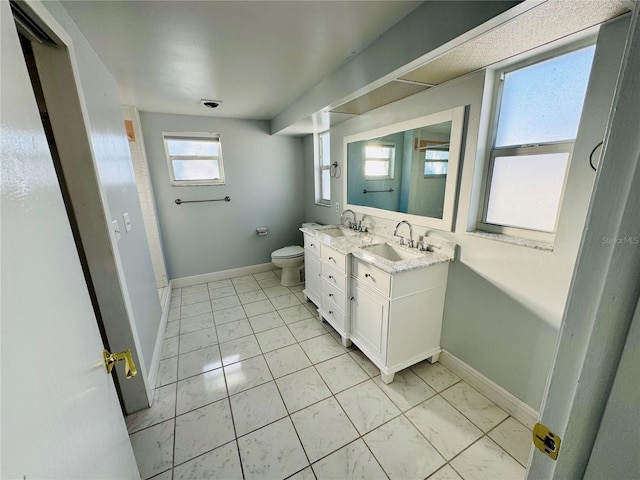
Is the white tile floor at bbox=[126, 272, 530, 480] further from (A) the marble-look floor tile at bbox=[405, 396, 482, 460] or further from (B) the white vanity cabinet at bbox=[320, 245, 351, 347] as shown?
(B) the white vanity cabinet at bbox=[320, 245, 351, 347]

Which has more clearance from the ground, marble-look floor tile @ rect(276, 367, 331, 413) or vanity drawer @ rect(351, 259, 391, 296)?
vanity drawer @ rect(351, 259, 391, 296)

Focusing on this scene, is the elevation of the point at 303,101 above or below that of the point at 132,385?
above

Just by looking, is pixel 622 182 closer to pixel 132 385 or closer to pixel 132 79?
pixel 132 385

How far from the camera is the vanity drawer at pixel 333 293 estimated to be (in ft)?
7.15

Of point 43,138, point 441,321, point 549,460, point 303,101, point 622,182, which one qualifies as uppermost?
point 303,101

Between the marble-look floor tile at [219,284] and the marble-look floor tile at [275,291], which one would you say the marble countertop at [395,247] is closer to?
the marble-look floor tile at [275,291]

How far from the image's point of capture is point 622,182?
0.36 m

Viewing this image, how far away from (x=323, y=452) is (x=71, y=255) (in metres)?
1.49

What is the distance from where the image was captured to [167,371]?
2.00m

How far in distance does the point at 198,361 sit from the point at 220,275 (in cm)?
174

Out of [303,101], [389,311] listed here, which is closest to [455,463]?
[389,311]

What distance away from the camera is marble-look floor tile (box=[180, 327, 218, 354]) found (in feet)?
7.46

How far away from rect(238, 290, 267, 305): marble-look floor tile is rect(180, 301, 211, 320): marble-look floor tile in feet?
1.27

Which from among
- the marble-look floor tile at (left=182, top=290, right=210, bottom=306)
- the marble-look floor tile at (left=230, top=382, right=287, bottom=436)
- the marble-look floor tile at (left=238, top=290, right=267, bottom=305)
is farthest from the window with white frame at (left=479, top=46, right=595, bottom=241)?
the marble-look floor tile at (left=182, top=290, right=210, bottom=306)
